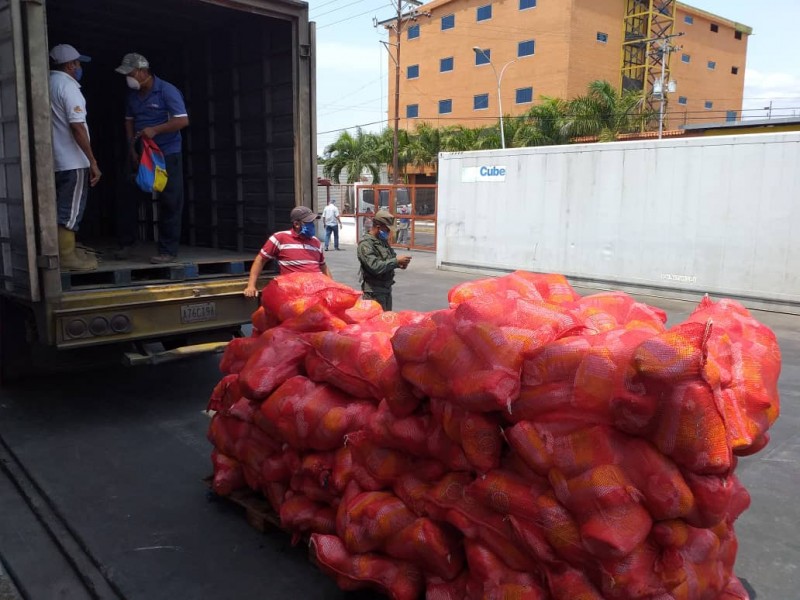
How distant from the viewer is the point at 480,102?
1912 inches

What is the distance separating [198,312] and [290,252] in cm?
90

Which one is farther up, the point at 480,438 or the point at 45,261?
the point at 45,261

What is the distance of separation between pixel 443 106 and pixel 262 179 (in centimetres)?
4712

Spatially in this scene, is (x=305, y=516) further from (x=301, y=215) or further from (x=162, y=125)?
(x=162, y=125)

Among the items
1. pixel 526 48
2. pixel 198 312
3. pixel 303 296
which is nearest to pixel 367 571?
pixel 303 296

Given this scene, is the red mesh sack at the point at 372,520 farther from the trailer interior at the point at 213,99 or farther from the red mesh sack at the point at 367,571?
the trailer interior at the point at 213,99

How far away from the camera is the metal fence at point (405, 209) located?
803 inches

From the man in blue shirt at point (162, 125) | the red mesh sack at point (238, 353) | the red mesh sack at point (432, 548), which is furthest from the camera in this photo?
the man in blue shirt at point (162, 125)

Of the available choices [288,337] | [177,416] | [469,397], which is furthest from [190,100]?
[469,397]

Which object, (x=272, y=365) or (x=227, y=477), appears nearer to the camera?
(x=272, y=365)

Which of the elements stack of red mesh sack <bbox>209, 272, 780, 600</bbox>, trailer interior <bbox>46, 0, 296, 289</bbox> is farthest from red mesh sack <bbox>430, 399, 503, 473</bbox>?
trailer interior <bbox>46, 0, 296, 289</bbox>

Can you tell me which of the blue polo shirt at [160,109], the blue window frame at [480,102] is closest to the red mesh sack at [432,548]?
the blue polo shirt at [160,109]

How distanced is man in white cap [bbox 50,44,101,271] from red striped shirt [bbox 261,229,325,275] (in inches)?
55.1

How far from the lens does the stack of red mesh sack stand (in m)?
2.15
